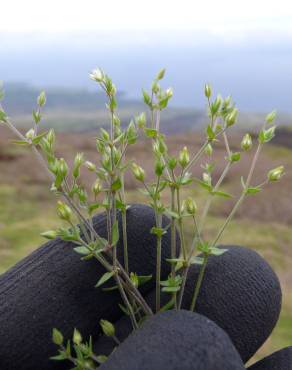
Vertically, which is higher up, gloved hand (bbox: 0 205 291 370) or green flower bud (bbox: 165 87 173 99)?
green flower bud (bbox: 165 87 173 99)

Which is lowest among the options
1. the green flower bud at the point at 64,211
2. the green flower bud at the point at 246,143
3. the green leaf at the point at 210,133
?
the green flower bud at the point at 64,211

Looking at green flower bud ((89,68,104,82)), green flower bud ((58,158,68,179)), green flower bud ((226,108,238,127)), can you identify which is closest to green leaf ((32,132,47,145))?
green flower bud ((58,158,68,179))

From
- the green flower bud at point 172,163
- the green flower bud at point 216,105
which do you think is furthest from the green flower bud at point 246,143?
the green flower bud at point 172,163

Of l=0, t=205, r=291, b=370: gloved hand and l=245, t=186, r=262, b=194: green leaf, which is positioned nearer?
l=245, t=186, r=262, b=194: green leaf

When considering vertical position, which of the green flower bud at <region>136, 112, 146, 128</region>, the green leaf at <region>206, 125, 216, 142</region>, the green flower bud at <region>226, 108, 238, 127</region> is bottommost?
the green leaf at <region>206, 125, 216, 142</region>

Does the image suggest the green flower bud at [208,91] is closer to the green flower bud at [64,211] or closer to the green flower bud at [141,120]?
the green flower bud at [141,120]

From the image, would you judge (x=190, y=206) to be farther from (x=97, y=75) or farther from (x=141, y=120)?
(x=97, y=75)

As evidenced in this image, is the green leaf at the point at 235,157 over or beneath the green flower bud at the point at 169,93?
beneath

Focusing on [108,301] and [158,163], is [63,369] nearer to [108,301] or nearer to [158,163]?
[108,301]

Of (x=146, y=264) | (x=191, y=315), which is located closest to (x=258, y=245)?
(x=146, y=264)

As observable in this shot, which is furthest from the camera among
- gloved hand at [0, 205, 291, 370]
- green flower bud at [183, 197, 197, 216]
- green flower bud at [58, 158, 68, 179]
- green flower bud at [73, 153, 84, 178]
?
gloved hand at [0, 205, 291, 370]

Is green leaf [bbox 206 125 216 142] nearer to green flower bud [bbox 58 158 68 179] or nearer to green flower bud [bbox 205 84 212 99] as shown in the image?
green flower bud [bbox 205 84 212 99]
